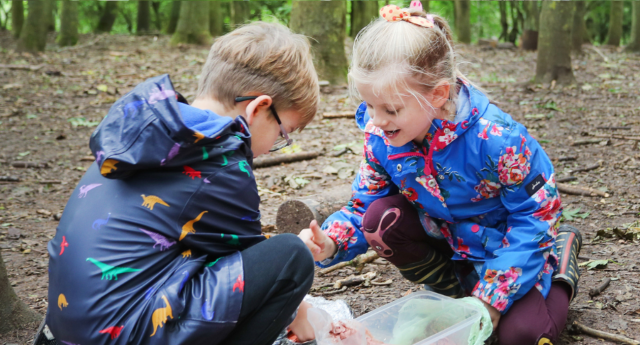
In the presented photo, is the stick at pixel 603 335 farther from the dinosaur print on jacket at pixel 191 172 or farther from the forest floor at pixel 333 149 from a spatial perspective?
the dinosaur print on jacket at pixel 191 172

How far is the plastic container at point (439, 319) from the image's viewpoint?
1884mm

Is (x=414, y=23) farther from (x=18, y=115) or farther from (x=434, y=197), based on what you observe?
(x=18, y=115)

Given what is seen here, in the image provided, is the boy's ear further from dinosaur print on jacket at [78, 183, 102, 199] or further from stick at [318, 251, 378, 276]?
stick at [318, 251, 378, 276]

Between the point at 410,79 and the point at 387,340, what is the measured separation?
104 centimetres

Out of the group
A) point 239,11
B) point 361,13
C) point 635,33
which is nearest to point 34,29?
point 239,11

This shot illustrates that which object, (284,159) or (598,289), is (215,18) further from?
(598,289)

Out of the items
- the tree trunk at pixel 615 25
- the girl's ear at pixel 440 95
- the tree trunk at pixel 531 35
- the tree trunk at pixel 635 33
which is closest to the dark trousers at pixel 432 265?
the girl's ear at pixel 440 95

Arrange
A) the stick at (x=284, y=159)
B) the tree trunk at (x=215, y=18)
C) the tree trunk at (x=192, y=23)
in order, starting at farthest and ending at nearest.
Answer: the tree trunk at (x=215, y=18) < the tree trunk at (x=192, y=23) < the stick at (x=284, y=159)

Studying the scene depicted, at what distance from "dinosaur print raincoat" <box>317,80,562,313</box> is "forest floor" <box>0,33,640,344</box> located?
290 millimetres

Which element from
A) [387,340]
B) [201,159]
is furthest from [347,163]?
[201,159]

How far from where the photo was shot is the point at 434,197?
2.19 metres

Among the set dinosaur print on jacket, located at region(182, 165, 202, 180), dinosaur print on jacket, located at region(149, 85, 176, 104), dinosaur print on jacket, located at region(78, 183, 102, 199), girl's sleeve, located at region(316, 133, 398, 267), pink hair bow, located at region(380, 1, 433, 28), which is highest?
pink hair bow, located at region(380, 1, 433, 28)

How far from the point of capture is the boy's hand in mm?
2018

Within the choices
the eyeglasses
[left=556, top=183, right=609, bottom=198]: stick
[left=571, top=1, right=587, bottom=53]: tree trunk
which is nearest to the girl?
the eyeglasses
